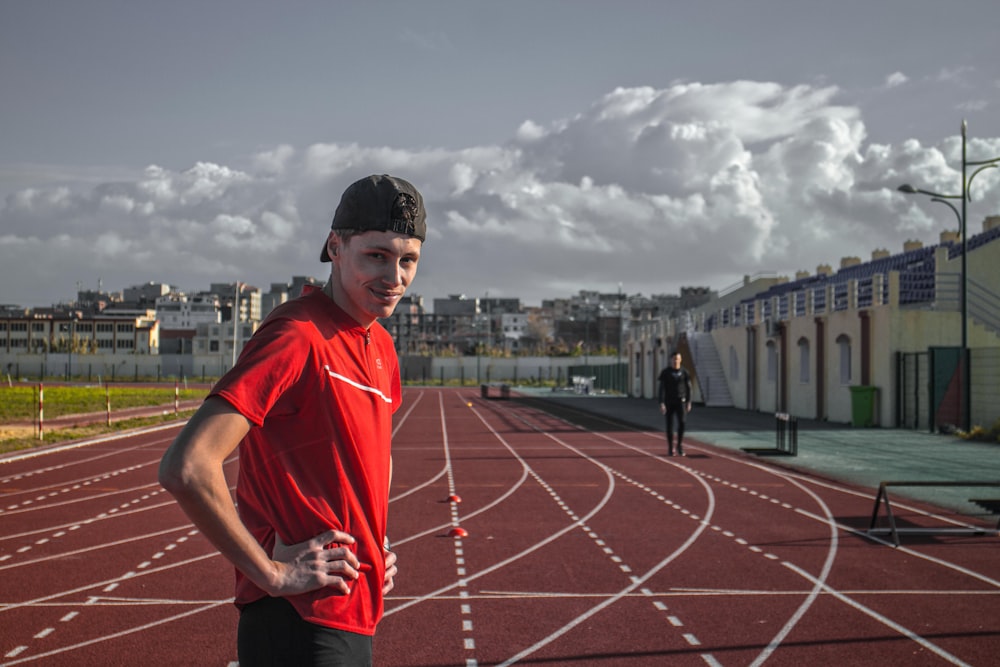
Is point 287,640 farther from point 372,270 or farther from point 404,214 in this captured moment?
point 404,214

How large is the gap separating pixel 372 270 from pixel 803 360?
36.4m

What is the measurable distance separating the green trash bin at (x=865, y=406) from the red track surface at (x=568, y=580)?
15.2 metres

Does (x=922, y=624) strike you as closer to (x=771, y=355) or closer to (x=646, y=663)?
(x=646, y=663)

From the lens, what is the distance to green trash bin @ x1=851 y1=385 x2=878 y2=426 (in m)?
30.5

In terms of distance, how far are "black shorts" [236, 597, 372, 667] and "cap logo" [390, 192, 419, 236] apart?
3.47ft

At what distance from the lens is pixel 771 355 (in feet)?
134

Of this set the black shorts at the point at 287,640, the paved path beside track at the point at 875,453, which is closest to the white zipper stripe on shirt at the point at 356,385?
A: the black shorts at the point at 287,640

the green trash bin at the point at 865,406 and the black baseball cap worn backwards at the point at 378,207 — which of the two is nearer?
the black baseball cap worn backwards at the point at 378,207

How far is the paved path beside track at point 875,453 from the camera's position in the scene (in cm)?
1538

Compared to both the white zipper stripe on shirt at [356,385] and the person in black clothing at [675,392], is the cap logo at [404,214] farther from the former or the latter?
the person in black clothing at [675,392]

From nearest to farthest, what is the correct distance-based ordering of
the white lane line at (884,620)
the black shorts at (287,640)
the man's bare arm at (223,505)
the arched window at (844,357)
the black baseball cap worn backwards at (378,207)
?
the man's bare arm at (223,505) < the black shorts at (287,640) < the black baseball cap worn backwards at (378,207) < the white lane line at (884,620) < the arched window at (844,357)

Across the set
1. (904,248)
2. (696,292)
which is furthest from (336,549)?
(696,292)

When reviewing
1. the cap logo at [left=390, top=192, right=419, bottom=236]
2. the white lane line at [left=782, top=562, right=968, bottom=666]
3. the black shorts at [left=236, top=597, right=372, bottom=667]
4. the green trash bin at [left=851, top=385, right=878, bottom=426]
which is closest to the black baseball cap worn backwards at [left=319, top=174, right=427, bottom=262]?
the cap logo at [left=390, top=192, right=419, bottom=236]

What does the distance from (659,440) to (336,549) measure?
24044 mm
